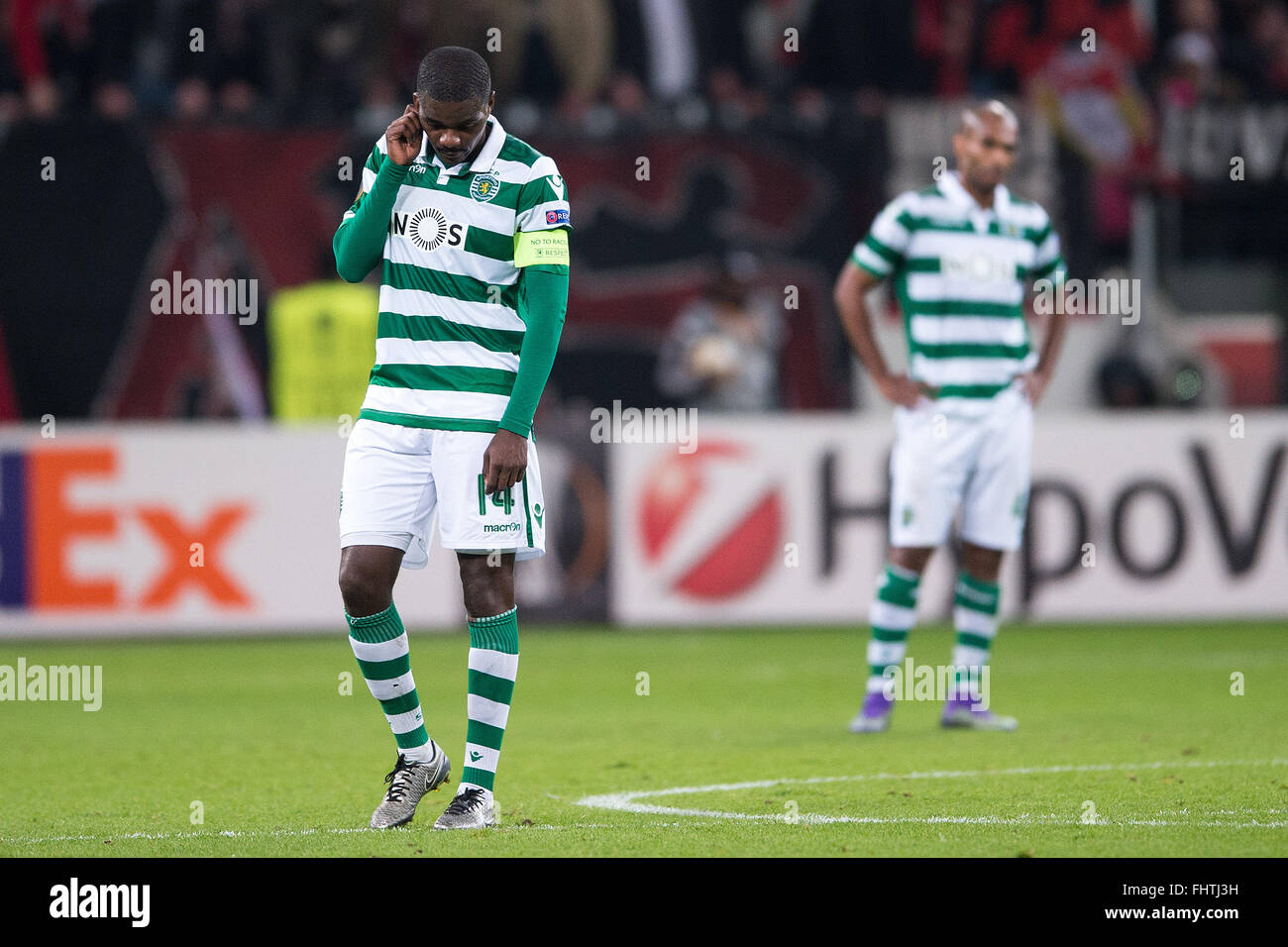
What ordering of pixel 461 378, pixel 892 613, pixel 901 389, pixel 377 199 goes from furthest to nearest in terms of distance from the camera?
pixel 892 613 → pixel 901 389 → pixel 461 378 → pixel 377 199

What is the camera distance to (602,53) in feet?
53.8

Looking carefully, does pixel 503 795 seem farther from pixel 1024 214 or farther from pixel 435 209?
pixel 1024 214

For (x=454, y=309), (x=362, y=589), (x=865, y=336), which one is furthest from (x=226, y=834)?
(x=865, y=336)

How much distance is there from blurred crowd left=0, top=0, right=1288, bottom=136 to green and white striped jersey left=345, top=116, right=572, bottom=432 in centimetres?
993

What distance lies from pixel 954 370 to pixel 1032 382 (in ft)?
1.23

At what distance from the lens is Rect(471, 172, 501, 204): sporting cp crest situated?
226 inches

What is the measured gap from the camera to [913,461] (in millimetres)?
8305

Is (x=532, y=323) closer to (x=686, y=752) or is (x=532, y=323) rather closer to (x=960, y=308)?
(x=686, y=752)

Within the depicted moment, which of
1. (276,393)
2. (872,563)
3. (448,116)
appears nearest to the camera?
(448,116)

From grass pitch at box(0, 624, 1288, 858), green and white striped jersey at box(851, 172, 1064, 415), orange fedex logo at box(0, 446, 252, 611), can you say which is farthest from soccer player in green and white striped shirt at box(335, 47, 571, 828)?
orange fedex logo at box(0, 446, 252, 611)

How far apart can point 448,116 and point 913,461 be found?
328cm

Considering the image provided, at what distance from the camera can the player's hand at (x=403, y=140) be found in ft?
18.5
